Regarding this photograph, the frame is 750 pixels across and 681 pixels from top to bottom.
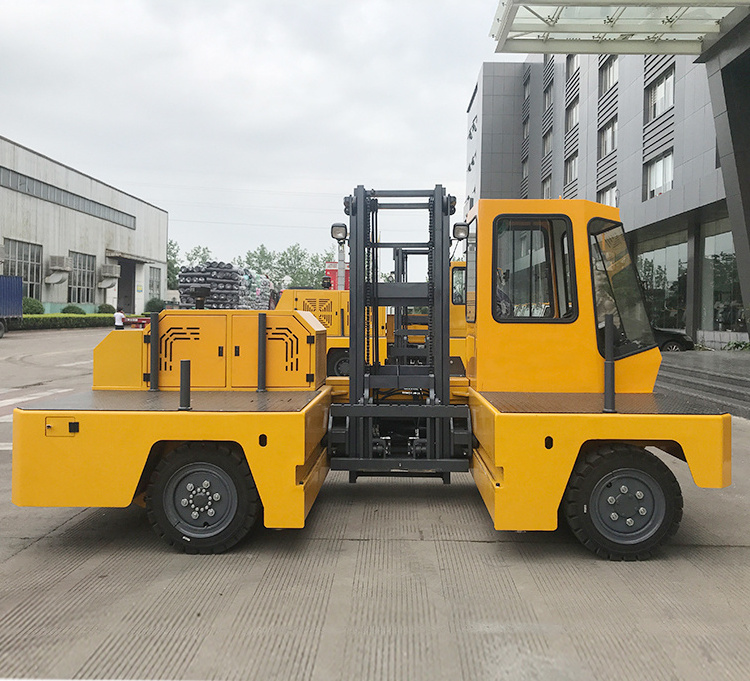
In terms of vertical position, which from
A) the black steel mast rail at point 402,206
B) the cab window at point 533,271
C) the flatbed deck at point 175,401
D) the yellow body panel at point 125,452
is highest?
the black steel mast rail at point 402,206

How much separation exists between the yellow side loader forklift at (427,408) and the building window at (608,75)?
91.0 feet

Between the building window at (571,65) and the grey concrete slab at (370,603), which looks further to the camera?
the building window at (571,65)

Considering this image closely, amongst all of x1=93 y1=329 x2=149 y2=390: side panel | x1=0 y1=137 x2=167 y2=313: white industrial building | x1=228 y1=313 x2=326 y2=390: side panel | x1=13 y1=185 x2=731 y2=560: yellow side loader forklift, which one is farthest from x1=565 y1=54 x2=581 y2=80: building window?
x1=0 y1=137 x2=167 y2=313: white industrial building

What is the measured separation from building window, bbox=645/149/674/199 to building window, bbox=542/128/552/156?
16.4 meters

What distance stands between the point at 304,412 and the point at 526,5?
993 cm

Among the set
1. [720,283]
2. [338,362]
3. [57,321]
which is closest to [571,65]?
[720,283]

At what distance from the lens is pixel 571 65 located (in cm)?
3647

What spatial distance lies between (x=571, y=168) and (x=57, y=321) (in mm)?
33577

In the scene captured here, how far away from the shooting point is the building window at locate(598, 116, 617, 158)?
98.4ft

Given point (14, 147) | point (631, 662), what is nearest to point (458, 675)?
point (631, 662)

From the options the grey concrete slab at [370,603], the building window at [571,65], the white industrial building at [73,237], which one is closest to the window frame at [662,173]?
the building window at [571,65]

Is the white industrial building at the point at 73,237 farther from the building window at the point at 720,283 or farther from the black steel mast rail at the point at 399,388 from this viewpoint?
the black steel mast rail at the point at 399,388

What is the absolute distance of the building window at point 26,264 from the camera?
4441cm

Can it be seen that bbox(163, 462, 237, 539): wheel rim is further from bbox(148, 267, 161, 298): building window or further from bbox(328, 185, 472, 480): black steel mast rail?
bbox(148, 267, 161, 298): building window
